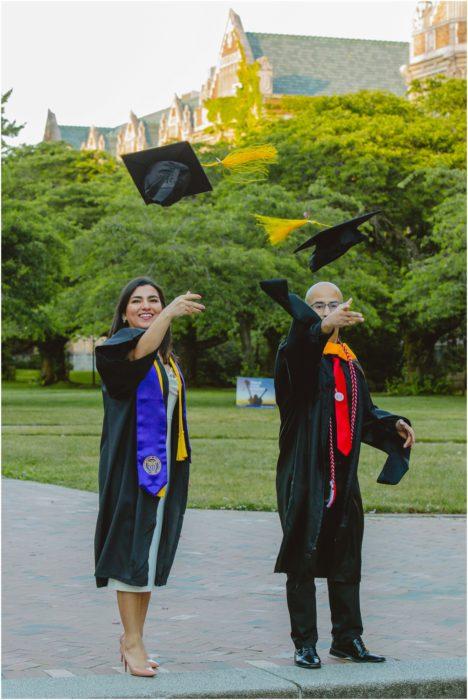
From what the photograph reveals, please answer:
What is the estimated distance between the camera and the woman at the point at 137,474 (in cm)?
507

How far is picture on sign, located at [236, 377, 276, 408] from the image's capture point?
3050 centimetres

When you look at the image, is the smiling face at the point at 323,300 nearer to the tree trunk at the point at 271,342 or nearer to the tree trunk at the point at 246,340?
the tree trunk at the point at 246,340

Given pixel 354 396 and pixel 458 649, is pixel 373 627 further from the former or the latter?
pixel 354 396

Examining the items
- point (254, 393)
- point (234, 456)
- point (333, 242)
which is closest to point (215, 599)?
point (333, 242)

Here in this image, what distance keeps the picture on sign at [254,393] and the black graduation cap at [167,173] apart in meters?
24.7

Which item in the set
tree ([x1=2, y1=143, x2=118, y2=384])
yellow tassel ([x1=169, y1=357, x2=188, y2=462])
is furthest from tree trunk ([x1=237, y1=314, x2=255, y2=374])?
yellow tassel ([x1=169, y1=357, x2=188, y2=462])

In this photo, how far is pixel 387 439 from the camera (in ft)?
18.9

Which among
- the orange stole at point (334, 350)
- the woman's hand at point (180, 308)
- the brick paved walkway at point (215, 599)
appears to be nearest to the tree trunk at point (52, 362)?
the brick paved walkway at point (215, 599)

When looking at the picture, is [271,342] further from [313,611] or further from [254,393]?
[313,611]

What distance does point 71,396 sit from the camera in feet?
127

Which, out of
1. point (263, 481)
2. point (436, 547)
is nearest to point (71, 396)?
point (263, 481)

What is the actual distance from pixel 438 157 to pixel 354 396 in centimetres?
3626

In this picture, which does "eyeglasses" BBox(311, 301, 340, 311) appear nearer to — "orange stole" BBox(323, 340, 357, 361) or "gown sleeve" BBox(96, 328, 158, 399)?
"orange stole" BBox(323, 340, 357, 361)

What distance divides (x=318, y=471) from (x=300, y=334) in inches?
26.3
